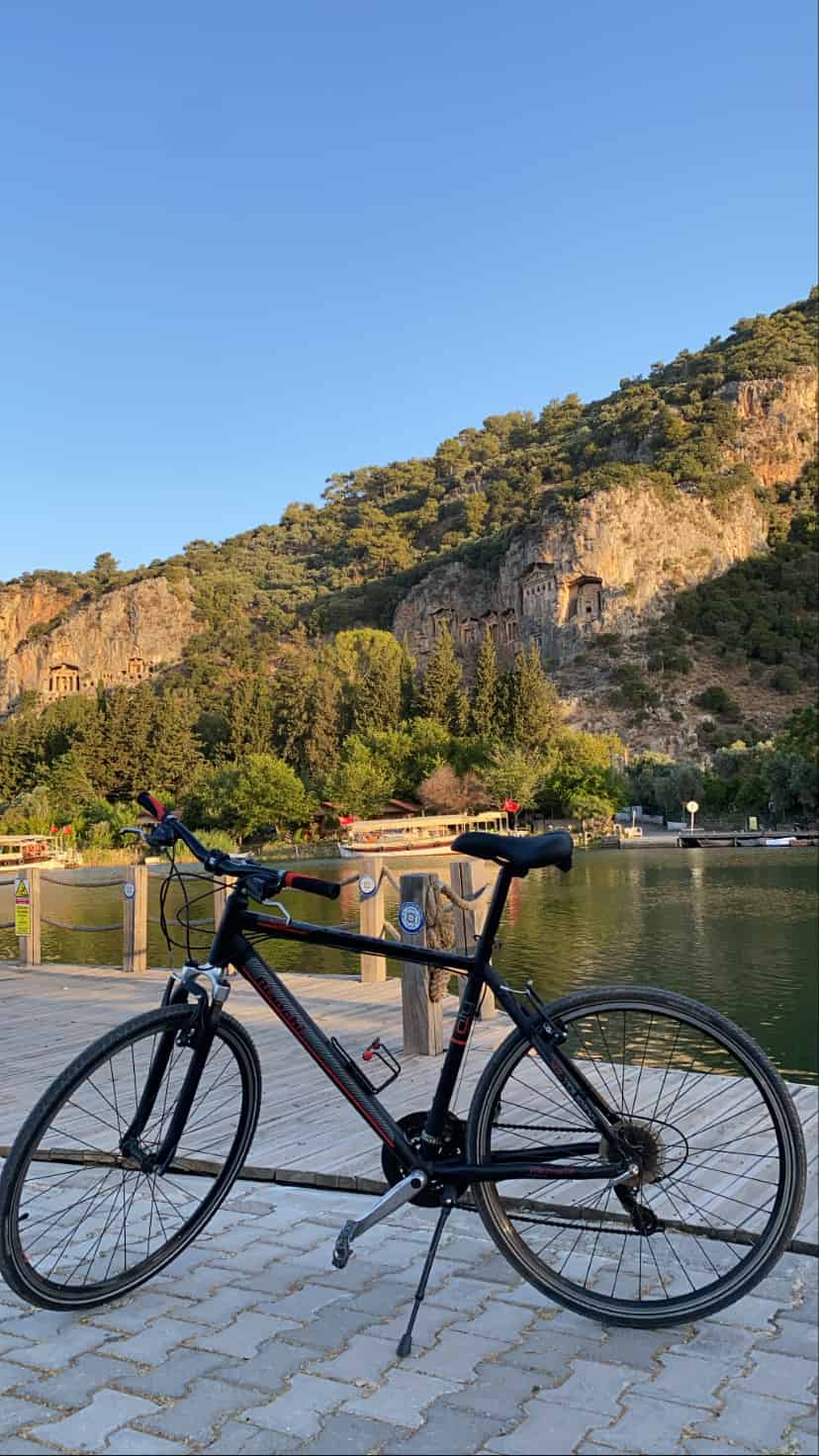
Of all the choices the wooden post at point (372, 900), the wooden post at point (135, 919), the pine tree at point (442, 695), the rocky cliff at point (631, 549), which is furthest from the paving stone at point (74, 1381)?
the rocky cliff at point (631, 549)

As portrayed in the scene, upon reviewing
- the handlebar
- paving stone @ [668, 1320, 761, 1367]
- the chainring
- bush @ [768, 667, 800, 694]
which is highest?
bush @ [768, 667, 800, 694]

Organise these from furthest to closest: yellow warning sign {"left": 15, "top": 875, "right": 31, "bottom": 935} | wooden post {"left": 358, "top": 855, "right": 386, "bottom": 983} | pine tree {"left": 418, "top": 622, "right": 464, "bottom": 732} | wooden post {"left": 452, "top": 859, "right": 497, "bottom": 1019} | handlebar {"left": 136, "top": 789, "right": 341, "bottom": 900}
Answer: pine tree {"left": 418, "top": 622, "right": 464, "bottom": 732} < yellow warning sign {"left": 15, "top": 875, "right": 31, "bottom": 935} < wooden post {"left": 358, "top": 855, "right": 386, "bottom": 983} < wooden post {"left": 452, "top": 859, "right": 497, "bottom": 1019} < handlebar {"left": 136, "top": 789, "right": 341, "bottom": 900}

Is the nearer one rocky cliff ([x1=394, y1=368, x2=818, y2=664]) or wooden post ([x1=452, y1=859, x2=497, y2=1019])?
wooden post ([x1=452, y1=859, x2=497, y2=1019])

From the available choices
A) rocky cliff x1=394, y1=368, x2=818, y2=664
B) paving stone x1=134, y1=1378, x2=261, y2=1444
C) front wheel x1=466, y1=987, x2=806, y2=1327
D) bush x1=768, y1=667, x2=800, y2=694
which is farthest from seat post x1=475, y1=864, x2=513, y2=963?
rocky cliff x1=394, y1=368, x2=818, y2=664

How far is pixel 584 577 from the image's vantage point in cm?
6919

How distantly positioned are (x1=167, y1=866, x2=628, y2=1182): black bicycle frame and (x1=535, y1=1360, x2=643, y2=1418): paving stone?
37 centimetres

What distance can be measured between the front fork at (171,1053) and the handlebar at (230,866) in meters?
0.23

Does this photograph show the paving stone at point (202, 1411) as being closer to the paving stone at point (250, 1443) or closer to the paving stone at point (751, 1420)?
the paving stone at point (250, 1443)

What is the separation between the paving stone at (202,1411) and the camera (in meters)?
1.82

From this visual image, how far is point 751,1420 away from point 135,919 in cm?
784

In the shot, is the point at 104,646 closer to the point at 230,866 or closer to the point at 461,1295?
the point at 230,866

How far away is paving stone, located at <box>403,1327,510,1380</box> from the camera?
203 centimetres

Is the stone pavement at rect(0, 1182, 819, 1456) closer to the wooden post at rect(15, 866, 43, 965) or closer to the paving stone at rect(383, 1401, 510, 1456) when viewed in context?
the paving stone at rect(383, 1401, 510, 1456)

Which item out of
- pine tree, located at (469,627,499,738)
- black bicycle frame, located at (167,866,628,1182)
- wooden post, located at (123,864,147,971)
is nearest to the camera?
black bicycle frame, located at (167,866,628,1182)
